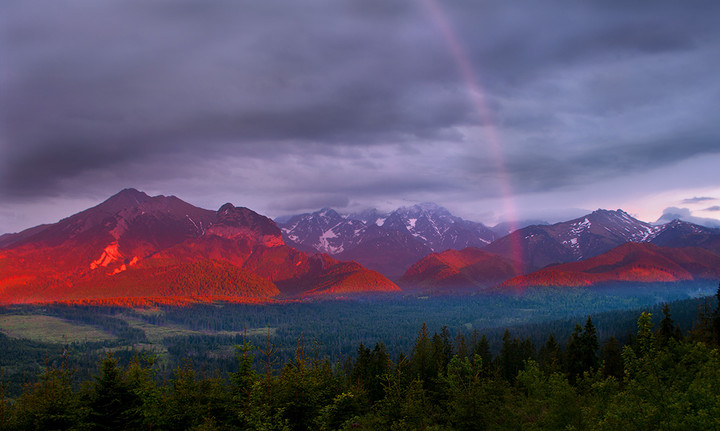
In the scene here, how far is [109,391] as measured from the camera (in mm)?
34000

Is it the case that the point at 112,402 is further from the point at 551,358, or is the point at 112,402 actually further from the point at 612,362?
the point at 612,362

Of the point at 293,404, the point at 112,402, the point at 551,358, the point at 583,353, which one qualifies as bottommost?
the point at 551,358

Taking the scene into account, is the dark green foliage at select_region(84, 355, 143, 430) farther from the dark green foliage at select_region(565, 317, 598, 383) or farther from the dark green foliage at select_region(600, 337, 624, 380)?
the dark green foliage at select_region(600, 337, 624, 380)

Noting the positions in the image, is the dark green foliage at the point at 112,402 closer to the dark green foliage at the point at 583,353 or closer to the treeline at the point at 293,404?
the treeline at the point at 293,404

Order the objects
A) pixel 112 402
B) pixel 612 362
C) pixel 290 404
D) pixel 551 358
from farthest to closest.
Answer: pixel 551 358, pixel 612 362, pixel 112 402, pixel 290 404

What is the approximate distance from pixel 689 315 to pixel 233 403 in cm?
23248

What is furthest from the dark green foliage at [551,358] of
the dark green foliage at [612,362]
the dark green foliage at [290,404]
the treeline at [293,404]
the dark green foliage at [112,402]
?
the dark green foliage at [112,402]

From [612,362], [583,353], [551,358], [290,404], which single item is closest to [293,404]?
[290,404]

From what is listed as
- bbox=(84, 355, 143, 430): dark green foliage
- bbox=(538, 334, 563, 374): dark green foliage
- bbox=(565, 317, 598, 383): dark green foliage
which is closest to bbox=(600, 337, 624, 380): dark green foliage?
bbox=(565, 317, 598, 383): dark green foliage

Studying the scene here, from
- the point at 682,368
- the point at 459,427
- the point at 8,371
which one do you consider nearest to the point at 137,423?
the point at 459,427

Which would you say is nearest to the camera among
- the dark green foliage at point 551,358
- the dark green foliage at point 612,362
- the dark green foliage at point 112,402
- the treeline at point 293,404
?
the treeline at point 293,404

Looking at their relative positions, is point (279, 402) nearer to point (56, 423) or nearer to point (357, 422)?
point (357, 422)

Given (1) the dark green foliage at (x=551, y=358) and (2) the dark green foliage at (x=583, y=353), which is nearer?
(1) the dark green foliage at (x=551, y=358)

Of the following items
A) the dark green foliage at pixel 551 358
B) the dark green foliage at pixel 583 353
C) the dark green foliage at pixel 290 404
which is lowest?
the dark green foliage at pixel 551 358
